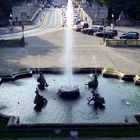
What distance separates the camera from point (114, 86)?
4444 centimetres

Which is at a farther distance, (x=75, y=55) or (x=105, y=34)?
(x=105, y=34)

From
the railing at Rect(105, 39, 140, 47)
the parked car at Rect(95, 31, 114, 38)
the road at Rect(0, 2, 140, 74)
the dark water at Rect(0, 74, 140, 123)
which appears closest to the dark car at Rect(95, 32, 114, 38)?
the parked car at Rect(95, 31, 114, 38)

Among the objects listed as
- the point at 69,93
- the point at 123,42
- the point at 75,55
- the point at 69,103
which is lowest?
the point at 69,103

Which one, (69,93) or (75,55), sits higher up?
(75,55)

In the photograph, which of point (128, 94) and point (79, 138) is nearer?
point (79, 138)

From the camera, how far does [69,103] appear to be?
38.5m

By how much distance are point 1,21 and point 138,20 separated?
3081cm

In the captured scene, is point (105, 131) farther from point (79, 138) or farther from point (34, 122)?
point (34, 122)

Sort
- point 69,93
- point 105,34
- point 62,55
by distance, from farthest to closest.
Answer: point 105,34
point 62,55
point 69,93

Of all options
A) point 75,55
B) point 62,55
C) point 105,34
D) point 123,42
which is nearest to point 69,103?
point 62,55

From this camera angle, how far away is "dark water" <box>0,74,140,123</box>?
34.6m

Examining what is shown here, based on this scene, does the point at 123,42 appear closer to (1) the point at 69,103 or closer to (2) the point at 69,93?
(2) the point at 69,93

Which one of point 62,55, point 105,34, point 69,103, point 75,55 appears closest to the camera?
point 69,103

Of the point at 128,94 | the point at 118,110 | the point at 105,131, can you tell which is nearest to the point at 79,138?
the point at 105,131
